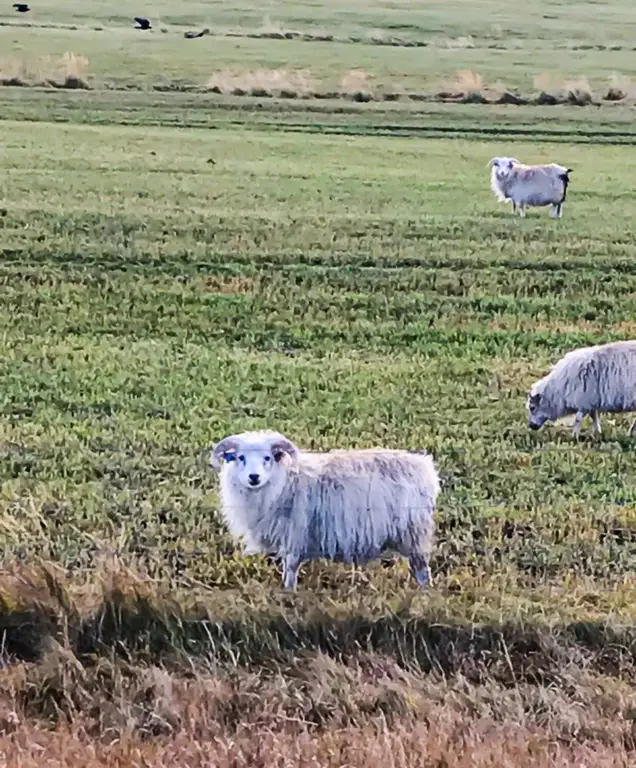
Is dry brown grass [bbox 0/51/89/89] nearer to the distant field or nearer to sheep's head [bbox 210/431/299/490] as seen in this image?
the distant field

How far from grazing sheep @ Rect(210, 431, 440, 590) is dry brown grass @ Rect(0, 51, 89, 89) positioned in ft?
105

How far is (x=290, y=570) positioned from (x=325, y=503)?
407 millimetres

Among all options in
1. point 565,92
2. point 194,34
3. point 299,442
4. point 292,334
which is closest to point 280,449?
point 299,442

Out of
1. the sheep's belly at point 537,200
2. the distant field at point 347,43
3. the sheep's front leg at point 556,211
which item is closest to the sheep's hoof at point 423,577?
the sheep's front leg at point 556,211

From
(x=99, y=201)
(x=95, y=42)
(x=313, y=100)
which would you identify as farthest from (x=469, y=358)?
(x=95, y=42)

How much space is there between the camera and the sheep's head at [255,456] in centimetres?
689

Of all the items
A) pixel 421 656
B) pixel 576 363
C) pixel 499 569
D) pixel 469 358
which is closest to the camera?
pixel 421 656

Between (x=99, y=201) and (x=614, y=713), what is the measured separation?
52.0ft

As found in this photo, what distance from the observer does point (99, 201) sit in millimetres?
19984

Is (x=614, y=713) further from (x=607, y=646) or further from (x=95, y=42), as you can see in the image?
(x=95, y=42)

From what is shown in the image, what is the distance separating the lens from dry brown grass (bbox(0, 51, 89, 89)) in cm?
3741

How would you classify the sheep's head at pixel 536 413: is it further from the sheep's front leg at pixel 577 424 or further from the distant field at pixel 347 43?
the distant field at pixel 347 43

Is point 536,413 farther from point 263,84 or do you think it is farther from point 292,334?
point 263,84

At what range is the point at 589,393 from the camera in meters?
10.5
